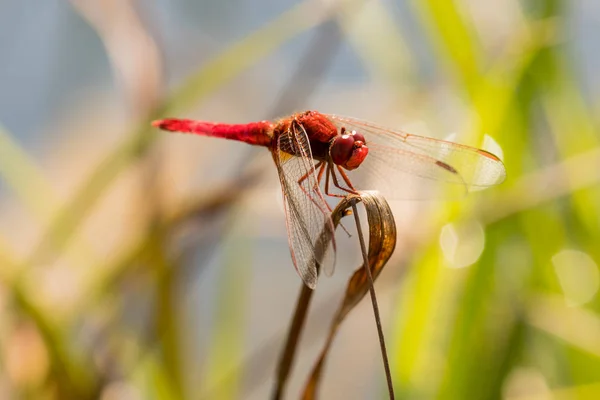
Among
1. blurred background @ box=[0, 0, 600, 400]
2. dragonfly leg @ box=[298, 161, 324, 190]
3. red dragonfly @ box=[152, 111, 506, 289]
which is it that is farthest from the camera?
blurred background @ box=[0, 0, 600, 400]

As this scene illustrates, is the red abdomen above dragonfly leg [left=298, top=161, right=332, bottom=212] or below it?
above

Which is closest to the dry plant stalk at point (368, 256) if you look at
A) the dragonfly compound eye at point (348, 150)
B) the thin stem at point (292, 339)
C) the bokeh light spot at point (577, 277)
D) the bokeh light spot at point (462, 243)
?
the thin stem at point (292, 339)

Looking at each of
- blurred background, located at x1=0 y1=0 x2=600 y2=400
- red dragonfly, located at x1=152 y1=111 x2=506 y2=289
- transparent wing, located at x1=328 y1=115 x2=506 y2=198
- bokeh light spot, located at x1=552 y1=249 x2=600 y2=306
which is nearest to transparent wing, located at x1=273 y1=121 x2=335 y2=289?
red dragonfly, located at x1=152 y1=111 x2=506 y2=289

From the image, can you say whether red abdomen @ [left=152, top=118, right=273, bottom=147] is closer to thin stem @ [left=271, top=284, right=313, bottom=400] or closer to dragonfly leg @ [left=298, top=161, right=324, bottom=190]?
dragonfly leg @ [left=298, top=161, right=324, bottom=190]

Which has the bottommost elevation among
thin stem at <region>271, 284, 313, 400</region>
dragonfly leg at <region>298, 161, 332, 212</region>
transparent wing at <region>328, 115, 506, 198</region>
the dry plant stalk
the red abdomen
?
thin stem at <region>271, 284, 313, 400</region>

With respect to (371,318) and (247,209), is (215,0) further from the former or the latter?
(371,318)

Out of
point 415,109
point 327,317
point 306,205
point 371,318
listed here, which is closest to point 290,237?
point 306,205

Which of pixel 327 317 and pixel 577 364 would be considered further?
pixel 327 317

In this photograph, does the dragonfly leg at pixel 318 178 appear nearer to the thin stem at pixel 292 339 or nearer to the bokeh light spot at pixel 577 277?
the thin stem at pixel 292 339
